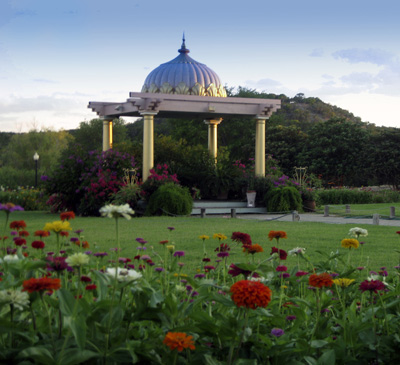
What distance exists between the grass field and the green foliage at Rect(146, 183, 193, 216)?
1.65 m

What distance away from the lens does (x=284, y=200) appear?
19.3 metres

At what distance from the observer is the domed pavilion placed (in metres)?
19.4

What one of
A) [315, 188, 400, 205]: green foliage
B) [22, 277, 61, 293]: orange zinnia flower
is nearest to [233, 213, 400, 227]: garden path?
[315, 188, 400, 205]: green foliage

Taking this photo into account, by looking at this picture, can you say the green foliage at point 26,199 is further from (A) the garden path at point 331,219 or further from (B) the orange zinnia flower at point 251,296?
(B) the orange zinnia flower at point 251,296

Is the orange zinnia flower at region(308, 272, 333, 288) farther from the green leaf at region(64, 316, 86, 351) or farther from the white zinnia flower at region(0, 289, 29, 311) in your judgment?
the white zinnia flower at region(0, 289, 29, 311)

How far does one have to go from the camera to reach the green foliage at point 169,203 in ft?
58.0

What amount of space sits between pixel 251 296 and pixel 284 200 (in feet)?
56.5

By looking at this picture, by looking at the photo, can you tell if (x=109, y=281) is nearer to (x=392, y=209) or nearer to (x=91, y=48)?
(x=392, y=209)

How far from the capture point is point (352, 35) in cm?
2267

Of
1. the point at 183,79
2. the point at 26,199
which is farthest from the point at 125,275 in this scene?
the point at 26,199

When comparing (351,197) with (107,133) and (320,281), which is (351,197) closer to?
(107,133)

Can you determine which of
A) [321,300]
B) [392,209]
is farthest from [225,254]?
[392,209]

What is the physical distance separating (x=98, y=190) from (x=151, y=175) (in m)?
1.81

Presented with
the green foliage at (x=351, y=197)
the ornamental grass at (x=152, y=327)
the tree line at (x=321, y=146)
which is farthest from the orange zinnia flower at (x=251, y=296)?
the tree line at (x=321, y=146)
